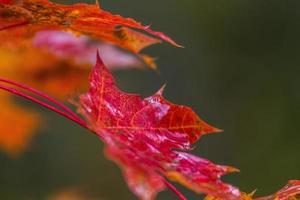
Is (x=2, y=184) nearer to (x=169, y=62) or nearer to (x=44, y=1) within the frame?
(x=169, y=62)

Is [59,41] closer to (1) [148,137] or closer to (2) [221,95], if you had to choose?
(1) [148,137]

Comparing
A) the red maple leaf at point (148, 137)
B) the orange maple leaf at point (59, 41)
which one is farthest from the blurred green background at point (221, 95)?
the red maple leaf at point (148, 137)

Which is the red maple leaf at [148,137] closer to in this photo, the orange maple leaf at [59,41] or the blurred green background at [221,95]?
the orange maple leaf at [59,41]

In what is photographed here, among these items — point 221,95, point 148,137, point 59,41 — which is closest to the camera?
point 148,137

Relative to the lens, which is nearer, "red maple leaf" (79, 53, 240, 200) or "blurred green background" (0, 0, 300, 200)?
"red maple leaf" (79, 53, 240, 200)

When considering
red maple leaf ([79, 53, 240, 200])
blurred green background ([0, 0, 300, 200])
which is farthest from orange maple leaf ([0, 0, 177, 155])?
blurred green background ([0, 0, 300, 200])

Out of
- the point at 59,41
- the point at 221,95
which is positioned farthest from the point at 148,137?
the point at 221,95

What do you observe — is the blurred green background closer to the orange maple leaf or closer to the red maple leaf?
the orange maple leaf

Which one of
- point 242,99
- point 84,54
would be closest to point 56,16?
point 84,54
